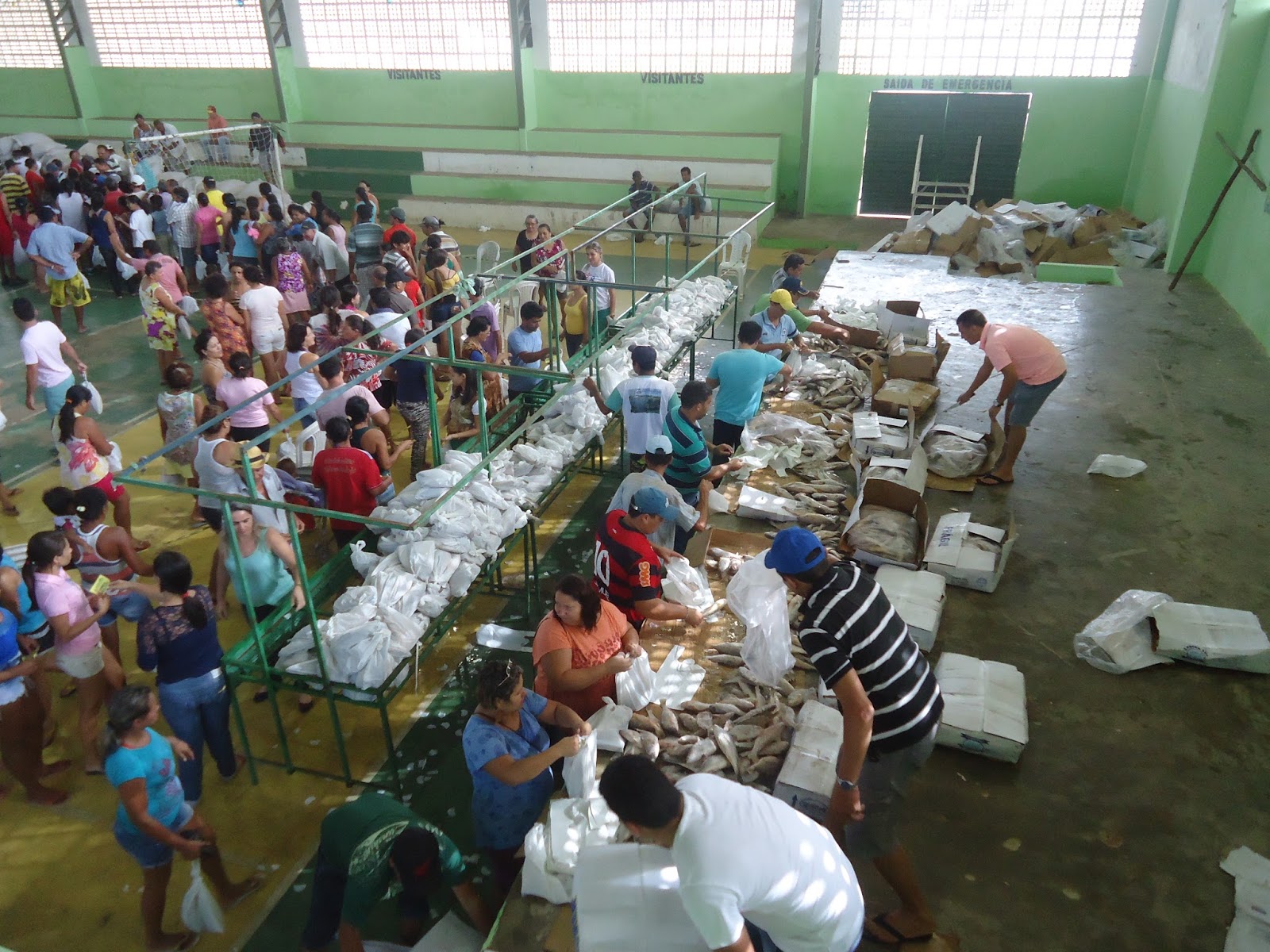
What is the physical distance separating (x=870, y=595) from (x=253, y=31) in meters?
20.2

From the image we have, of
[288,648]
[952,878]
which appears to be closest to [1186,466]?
[952,878]

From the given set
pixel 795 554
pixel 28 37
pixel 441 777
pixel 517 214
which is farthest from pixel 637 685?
pixel 28 37

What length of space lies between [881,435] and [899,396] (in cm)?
79

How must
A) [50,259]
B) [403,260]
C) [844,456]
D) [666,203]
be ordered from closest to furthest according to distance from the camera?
[844,456], [403,260], [50,259], [666,203]

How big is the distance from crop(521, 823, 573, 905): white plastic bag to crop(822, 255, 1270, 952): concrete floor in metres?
1.20

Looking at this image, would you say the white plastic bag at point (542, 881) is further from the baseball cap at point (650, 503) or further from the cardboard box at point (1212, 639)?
the cardboard box at point (1212, 639)

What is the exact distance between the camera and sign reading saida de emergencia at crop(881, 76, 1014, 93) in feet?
47.5

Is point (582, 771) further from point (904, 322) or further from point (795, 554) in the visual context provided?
point (904, 322)

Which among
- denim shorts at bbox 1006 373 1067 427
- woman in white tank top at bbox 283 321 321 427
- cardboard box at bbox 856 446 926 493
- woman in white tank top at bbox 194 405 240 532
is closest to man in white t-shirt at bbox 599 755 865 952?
cardboard box at bbox 856 446 926 493

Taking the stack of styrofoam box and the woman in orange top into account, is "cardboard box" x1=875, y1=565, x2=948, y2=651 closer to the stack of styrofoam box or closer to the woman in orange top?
the stack of styrofoam box

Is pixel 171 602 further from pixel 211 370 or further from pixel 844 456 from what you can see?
pixel 844 456

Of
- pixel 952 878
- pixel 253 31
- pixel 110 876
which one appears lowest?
pixel 110 876

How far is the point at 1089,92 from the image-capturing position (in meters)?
14.1

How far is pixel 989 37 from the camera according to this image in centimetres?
1431
